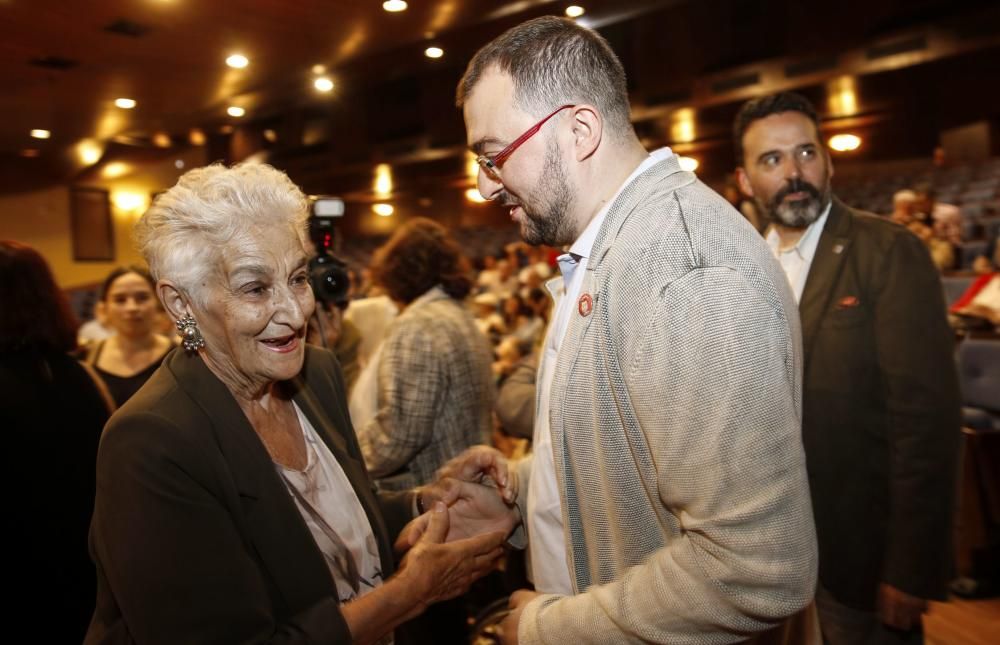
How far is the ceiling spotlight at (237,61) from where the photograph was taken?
8.07 m

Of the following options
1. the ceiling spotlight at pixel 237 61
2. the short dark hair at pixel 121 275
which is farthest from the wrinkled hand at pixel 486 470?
the ceiling spotlight at pixel 237 61

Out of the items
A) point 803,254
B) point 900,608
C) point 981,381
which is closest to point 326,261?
point 803,254

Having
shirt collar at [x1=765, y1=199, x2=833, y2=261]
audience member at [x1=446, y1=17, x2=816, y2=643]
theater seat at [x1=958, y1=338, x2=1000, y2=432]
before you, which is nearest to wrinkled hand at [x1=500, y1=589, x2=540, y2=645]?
audience member at [x1=446, y1=17, x2=816, y2=643]

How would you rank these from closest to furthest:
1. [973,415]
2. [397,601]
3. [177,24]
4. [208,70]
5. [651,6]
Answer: [397,601], [973,415], [177,24], [208,70], [651,6]

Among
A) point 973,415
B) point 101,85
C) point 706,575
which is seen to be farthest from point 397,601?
point 101,85

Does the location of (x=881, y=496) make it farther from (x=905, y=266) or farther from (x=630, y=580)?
(x=630, y=580)

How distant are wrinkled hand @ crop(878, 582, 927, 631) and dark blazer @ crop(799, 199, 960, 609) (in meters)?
0.02

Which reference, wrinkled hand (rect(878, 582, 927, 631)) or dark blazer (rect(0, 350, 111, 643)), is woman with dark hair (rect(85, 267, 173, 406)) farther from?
wrinkled hand (rect(878, 582, 927, 631))

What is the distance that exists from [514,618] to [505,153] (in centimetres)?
77

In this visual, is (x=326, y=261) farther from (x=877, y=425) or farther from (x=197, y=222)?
(x=877, y=425)

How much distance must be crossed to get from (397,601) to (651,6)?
980cm

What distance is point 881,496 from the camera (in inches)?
72.9

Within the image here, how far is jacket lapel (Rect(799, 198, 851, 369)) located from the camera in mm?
1881

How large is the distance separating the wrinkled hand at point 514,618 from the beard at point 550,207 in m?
0.60
